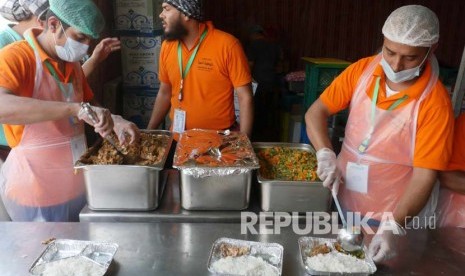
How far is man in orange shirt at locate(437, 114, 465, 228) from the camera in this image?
5.16 feet

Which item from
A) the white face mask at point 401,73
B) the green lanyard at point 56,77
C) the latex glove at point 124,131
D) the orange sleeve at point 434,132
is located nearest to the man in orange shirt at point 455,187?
the orange sleeve at point 434,132

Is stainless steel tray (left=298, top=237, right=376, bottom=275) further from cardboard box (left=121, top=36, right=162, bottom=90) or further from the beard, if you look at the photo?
cardboard box (left=121, top=36, right=162, bottom=90)

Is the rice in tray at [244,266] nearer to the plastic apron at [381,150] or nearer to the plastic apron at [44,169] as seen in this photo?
the plastic apron at [381,150]

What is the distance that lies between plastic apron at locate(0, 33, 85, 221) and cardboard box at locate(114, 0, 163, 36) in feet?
6.22

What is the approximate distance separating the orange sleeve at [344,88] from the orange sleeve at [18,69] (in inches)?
50.8

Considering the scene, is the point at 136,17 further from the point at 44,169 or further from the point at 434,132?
the point at 434,132

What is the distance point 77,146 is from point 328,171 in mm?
1074

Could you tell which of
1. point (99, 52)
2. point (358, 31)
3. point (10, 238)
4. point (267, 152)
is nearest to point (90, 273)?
point (10, 238)

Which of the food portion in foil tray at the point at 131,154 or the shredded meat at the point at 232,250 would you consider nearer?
the shredded meat at the point at 232,250

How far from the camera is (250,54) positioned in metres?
4.37

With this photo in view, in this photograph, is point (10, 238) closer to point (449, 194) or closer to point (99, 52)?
point (99, 52)

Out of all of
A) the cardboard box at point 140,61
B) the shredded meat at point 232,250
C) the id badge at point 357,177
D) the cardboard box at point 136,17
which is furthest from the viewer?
the cardboard box at point 140,61

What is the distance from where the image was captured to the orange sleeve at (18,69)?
1361 mm

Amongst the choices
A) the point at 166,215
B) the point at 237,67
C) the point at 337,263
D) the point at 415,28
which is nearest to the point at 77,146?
the point at 166,215
